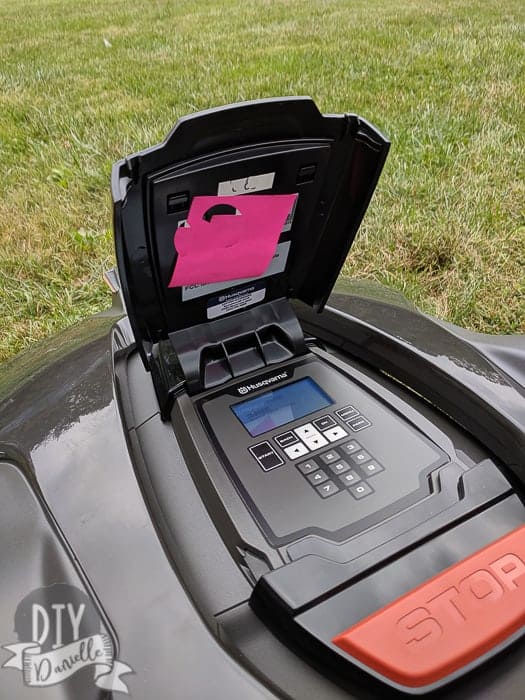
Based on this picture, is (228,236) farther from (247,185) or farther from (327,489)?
(327,489)

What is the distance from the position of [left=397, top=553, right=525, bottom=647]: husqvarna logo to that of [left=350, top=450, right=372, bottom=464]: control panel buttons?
16 centimetres

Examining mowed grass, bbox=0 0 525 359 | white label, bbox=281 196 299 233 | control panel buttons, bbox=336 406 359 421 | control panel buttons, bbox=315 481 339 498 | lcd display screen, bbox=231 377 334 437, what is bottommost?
mowed grass, bbox=0 0 525 359

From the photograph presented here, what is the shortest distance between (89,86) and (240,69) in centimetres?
79

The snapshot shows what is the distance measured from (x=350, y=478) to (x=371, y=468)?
0.09 ft

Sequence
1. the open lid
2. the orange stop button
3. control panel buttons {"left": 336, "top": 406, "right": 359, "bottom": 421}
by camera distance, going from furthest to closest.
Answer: control panel buttons {"left": 336, "top": 406, "right": 359, "bottom": 421} < the open lid < the orange stop button

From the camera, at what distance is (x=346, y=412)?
71 cm

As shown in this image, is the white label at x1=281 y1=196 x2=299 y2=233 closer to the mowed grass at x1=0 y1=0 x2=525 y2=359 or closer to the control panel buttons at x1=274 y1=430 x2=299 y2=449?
the control panel buttons at x1=274 y1=430 x2=299 y2=449

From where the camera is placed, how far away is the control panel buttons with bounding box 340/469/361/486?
2.06ft

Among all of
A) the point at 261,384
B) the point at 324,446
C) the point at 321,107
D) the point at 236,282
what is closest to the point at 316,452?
the point at 324,446

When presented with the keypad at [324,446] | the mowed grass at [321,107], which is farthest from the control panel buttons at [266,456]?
the mowed grass at [321,107]

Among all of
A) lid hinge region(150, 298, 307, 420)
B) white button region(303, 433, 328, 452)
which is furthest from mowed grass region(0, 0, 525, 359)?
white button region(303, 433, 328, 452)

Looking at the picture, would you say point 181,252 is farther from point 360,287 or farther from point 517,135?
point 517,135

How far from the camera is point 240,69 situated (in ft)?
11.0

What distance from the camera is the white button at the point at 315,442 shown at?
667mm
